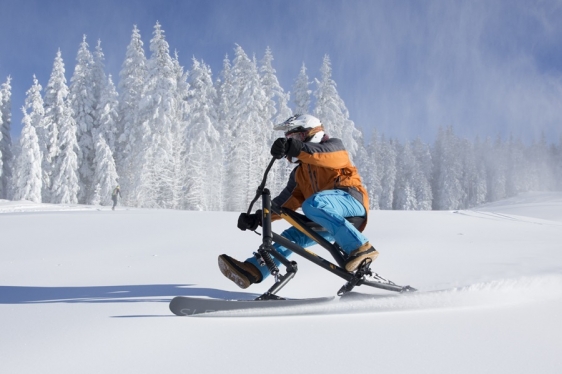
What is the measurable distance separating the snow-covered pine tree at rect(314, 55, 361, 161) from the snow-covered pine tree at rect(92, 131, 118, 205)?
1735cm

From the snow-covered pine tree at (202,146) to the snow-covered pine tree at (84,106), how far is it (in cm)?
844

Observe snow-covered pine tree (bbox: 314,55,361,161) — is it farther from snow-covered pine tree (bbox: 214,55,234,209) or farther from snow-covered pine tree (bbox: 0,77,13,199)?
snow-covered pine tree (bbox: 0,77,13,199)

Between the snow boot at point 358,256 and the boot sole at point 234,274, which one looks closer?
the snow boot at point 358,256

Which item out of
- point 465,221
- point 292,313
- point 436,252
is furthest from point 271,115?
point 292,313

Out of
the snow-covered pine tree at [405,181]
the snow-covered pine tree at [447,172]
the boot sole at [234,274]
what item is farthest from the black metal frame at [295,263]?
the snow-covered pine tree at [447,172]

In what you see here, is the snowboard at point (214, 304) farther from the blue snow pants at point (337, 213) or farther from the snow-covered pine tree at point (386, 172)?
the snow-covered pine tree at point (386, 172)

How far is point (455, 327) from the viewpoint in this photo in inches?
86.2

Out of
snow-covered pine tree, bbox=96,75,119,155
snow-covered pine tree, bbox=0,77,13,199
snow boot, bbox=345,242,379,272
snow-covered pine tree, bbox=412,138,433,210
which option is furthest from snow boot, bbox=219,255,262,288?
snow-covered pine tree, bbox=412,138,433,210

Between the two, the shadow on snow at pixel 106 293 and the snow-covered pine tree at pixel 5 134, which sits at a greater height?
the snow-covered pine tree at pixel 5 134

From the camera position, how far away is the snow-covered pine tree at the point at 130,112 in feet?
111

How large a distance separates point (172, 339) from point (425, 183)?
66.4 meters

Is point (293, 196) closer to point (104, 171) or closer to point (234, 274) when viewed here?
point (234, 274)

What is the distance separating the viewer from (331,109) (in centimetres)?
3141

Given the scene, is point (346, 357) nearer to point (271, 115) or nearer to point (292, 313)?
point (292, 313)
